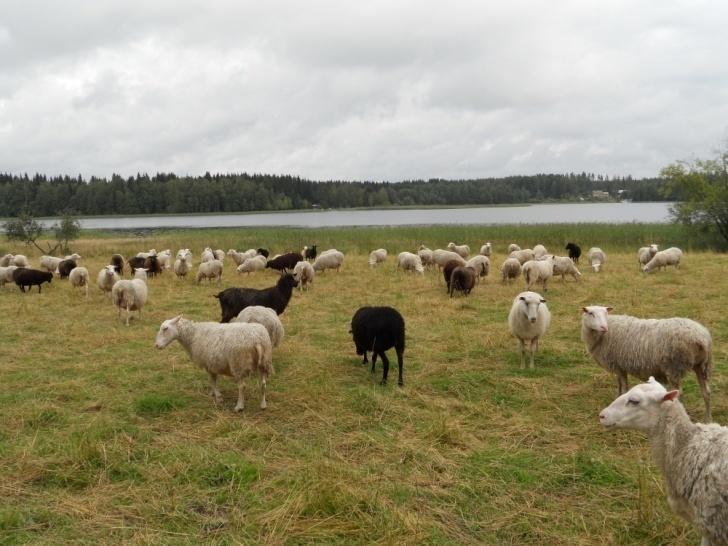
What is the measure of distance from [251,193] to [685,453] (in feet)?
388

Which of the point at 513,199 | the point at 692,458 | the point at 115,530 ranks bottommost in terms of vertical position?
the point at 115,530

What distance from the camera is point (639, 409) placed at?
4.25m

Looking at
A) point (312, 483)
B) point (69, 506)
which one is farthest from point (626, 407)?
point (69, 506)

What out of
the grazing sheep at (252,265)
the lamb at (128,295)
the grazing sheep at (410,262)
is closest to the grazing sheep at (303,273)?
the grazing sheep at (252,265)

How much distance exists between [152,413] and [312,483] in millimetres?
3343

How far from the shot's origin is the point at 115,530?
4371 millimetres

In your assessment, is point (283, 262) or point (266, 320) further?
point (283, 262)

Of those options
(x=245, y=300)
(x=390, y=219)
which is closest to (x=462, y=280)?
(x=245, y=300)

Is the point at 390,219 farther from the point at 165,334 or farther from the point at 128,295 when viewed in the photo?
the point at 165,334

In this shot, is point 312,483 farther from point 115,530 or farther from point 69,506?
point 69,506

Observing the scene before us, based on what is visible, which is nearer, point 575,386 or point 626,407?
point 626,407

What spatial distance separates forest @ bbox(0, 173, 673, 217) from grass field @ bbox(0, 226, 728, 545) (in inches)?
3719

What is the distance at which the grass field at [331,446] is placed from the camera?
4.35m

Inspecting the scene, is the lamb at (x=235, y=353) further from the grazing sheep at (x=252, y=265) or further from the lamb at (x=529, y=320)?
the grazing sheep at (x=252, y=265)
